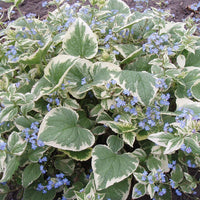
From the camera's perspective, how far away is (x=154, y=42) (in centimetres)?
239

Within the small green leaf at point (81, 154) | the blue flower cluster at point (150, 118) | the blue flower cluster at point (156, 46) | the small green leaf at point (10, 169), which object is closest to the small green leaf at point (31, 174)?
the small green leaf at point (10, 169)

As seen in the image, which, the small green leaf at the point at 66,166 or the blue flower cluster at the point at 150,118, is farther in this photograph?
the small green leaf at the point at 66,166

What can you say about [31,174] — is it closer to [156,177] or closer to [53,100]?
[53,100]

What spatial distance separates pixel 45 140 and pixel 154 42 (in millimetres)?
1360

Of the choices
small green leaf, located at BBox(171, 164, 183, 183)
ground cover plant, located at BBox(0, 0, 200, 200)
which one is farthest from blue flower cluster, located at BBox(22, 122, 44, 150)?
small green leaf, located at BBox(171, 164, 183, 183)

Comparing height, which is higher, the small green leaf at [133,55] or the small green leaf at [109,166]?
the small green leaf at [133,55]

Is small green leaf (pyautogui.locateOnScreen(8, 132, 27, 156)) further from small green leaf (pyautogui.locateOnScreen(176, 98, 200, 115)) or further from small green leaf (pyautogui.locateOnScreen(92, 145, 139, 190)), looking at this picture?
small green leaf (pyautogui.locateOnScreen(176, 98, 200, 115))

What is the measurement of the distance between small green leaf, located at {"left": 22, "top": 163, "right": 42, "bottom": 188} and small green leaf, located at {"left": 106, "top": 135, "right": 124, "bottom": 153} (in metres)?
0.64

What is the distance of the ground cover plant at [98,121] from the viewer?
1.97 metres

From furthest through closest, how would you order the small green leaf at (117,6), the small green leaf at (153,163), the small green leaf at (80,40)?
the small green leaf at (117,6)
the small green leaf at (80,40)
the small green leaf at (153,163)

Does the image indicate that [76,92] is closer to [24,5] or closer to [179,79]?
[179,79]

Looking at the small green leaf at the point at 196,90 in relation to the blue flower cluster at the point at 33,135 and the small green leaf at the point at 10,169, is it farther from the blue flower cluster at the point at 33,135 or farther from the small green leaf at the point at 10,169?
the small green leaf at the point at 10,169

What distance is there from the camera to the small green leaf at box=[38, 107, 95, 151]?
1.99 metres

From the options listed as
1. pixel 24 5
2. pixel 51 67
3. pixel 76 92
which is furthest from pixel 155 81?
pixel 24 5
